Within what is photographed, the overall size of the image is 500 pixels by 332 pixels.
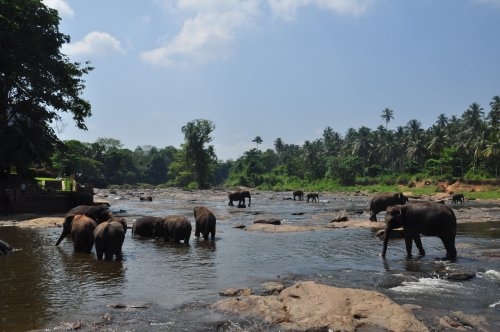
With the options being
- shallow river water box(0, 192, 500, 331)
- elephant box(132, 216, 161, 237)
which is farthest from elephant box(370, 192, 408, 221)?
elephant box(132, 216, 161, 237)

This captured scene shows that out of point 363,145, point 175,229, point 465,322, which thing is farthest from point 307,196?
point 363,145

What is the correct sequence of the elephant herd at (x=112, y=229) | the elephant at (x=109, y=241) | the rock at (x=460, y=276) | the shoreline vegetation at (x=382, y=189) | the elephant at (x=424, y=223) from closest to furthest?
1. the rock at (x=460, y=276)
2. the elephant at (x=109, y=241)
3. the elephant herd at (x=112, y=229)
4. the elephant at (x=424, y=223)
5. the shoreline vegetation at (x=382, y=189)

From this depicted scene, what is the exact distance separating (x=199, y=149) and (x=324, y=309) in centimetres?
10373

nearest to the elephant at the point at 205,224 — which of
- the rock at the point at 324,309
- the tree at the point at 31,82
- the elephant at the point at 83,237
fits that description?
the elephant at the point at 83,237

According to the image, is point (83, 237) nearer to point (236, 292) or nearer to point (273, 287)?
point (236, 292)

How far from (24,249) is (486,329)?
50.5 ft

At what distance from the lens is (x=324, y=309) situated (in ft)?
28.8

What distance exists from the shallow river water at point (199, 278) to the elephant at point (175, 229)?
55 cm

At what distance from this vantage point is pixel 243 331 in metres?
8.11

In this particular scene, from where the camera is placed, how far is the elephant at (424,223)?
50.0ft

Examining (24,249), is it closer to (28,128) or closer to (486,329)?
(486,329)

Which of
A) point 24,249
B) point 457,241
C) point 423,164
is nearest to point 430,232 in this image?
point 457,241

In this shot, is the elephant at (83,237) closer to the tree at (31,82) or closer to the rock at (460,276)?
the rock at (460,276)

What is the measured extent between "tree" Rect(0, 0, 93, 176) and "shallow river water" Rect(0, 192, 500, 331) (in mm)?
18702
